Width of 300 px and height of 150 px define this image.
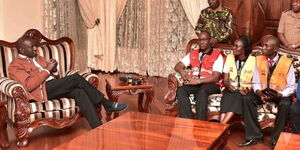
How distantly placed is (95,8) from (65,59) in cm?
313

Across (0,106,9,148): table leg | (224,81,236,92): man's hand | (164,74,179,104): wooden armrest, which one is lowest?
(0,106,9,148): table leg

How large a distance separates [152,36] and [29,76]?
363 cm

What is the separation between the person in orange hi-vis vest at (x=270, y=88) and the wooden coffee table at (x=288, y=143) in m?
0.90

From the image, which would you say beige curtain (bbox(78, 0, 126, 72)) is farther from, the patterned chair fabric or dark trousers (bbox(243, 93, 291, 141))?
dark trousers (bbox(243, 93, 291, 141))

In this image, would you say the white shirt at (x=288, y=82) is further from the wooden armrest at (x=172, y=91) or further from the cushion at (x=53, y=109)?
the cushion at (x=53, y=109)

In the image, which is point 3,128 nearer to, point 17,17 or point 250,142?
point 250,142

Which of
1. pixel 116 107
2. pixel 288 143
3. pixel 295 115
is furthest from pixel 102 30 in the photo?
pixel 288 143

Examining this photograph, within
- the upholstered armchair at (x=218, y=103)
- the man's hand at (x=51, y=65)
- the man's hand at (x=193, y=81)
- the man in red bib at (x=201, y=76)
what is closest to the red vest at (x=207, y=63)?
the man in red bib at (x=201, y=76)

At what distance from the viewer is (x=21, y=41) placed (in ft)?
13.3

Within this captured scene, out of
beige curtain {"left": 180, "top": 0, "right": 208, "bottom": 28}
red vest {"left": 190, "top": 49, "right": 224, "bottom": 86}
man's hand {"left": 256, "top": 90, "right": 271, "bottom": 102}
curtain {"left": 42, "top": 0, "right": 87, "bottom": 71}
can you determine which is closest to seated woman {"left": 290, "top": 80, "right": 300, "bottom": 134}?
man's hand {"left": 256, "top": 90, "right": 271, "bottom": 102}

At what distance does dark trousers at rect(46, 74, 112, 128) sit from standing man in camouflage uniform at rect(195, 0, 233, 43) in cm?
181

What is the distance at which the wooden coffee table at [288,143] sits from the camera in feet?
9.13

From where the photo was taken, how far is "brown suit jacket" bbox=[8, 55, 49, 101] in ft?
13.0

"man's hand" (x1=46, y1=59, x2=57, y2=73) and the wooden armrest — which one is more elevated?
"man's hand" (x1=46, y1=59, x2=57, y2=73)
